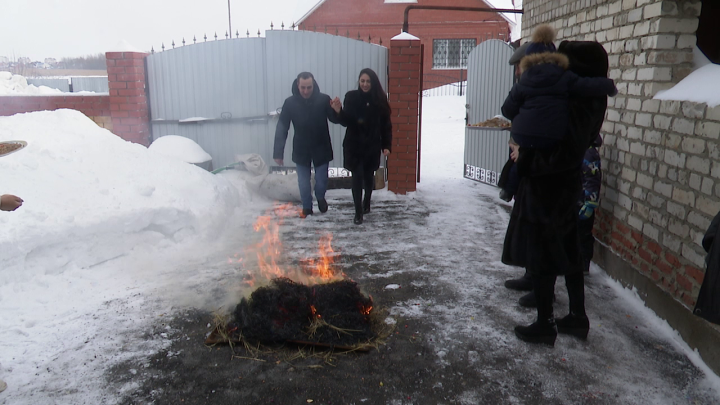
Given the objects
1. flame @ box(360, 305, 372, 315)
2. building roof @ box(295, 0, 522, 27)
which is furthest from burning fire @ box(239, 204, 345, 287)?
building roof @ box(295, 0, 522, 27)

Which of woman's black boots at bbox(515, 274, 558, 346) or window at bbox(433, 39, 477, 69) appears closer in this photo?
woman's black boots at bbox(515, 274, 558, 346)

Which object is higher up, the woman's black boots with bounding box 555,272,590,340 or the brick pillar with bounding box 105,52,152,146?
the brick pillar with bounding box 105,52,152,146

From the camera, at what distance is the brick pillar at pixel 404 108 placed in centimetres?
805

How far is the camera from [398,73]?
812 cm

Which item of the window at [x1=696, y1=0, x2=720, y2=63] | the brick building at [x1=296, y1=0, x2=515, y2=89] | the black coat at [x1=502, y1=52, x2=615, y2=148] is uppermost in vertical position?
the brick building at [x1=296, y1=0, x2=515, y2=89]

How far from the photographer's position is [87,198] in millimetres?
5316

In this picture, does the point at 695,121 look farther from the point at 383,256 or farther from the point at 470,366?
the point at 383,256

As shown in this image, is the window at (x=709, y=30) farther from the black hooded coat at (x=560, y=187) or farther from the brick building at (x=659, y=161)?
the black hooded coat at (x=560, y=187)

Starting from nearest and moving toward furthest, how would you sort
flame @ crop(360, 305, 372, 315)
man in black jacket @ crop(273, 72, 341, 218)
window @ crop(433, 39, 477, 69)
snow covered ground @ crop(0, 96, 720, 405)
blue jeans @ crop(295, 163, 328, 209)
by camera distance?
snow covered ground @ crop(0, 96, 720, 405) → flame @ crop(360, 305, 372, 315) → man in black jacket @ crop(273, 72, 341, 218) → blue jeans @ crop(295, 163, 328, 209) → window @ crop(433, 39, 477, 69)

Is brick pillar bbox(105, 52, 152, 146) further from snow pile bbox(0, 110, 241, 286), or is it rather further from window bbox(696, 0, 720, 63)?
window bbox(696, 0, 720, 63)

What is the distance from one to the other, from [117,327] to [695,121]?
4.35m

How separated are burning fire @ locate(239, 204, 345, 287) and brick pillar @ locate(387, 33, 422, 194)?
8.15ft

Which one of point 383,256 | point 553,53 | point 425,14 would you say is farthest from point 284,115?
point 425,14

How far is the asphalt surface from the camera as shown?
2.96 m
